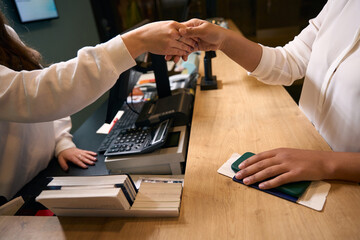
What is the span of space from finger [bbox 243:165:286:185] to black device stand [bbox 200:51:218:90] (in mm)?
705

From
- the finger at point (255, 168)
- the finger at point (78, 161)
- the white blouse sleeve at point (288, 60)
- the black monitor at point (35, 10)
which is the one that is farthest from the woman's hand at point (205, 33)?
the black monitor at point (35, 10)

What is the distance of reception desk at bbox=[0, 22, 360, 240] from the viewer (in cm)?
49

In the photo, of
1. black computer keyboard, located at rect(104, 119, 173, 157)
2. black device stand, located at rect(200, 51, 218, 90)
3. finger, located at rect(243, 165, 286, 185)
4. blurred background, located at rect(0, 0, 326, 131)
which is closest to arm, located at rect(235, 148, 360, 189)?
finger, located at rect(243, 165, 286, 185)

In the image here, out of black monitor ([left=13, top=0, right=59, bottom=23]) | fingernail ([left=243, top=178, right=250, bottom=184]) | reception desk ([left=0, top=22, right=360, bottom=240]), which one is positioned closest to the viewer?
reception desk ([left=0, top=22, right=360, bottom=240])

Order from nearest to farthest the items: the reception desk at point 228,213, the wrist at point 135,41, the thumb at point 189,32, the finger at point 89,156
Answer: the reception desk at point 228,213 < the wrist at point 135,41 < the thumb at point 189,32 < the finger at point 89,156

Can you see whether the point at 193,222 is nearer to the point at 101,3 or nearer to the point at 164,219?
the point at 164,219

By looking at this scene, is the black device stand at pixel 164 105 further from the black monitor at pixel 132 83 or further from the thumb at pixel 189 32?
the thumb at pixel 189 32

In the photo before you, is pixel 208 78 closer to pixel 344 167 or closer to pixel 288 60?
pixel 288 60

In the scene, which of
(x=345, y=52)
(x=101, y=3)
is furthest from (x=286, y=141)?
(x=101, y=3)

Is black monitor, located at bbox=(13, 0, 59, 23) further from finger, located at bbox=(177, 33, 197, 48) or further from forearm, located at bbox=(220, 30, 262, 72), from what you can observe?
forearm, located at bbox=(220, 30, 262, 72)

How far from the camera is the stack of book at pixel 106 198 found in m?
0.52

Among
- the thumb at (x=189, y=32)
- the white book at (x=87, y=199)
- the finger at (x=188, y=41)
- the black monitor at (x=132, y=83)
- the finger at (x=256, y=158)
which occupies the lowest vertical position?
the finger at (x=256, y=158)

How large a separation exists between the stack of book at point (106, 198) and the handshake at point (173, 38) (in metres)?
0.40

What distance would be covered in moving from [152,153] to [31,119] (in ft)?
1.23
